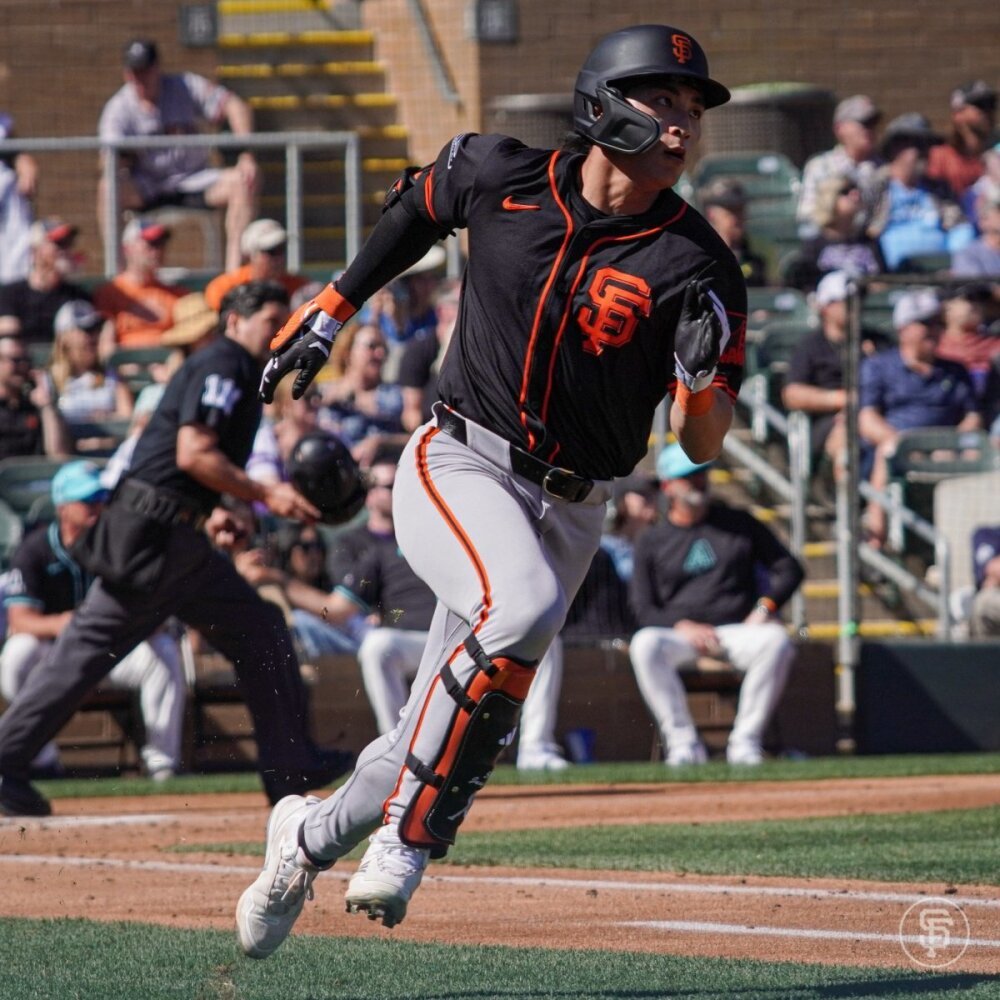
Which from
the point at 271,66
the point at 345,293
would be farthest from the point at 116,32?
the point at 345,293

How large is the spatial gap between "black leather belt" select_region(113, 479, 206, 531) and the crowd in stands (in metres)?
0.91

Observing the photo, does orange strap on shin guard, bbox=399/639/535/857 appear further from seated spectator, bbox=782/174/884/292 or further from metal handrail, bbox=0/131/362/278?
seated spectator, bbox=782/174/884/292

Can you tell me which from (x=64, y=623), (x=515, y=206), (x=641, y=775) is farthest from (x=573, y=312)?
(x=64, y=623)

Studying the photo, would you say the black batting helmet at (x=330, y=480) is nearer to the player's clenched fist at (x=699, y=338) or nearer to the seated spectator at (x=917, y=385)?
the player's clenched fist at (x=699, y=338)

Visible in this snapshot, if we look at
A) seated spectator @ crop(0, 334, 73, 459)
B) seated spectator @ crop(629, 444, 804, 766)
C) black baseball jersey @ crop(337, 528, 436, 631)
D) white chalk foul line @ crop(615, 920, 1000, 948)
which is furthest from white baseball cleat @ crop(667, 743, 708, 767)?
white chalk foul line @ crop(615, 920, 1000, 948)

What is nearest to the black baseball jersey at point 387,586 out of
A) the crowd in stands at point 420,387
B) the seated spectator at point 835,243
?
the crowd in stands at point 420,387

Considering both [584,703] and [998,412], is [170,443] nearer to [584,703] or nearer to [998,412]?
[584,703]

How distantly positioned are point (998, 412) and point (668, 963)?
8.61 meters

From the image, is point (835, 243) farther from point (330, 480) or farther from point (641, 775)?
point (330, 480)

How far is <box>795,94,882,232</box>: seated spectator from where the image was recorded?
15867mm

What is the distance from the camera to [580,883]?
6.49 m

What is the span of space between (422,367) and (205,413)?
14.6ft

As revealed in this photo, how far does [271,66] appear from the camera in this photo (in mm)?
18547

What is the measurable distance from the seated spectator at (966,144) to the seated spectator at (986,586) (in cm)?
615
